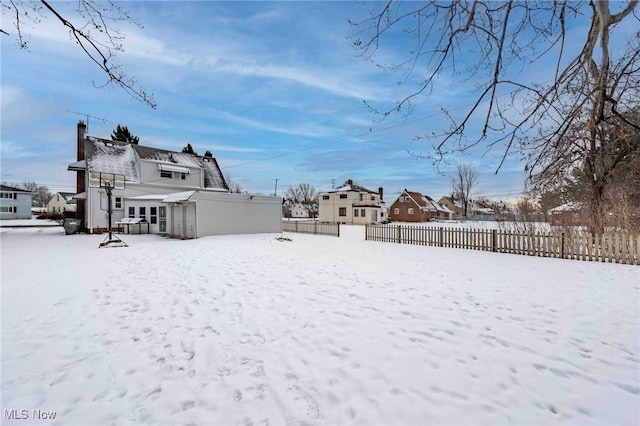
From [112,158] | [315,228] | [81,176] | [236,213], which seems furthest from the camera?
[112,158]

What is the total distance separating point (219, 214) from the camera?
60.6 ft

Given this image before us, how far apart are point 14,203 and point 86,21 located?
65710 mm

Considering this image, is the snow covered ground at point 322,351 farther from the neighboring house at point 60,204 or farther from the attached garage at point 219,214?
the neighboring house at point 60,204

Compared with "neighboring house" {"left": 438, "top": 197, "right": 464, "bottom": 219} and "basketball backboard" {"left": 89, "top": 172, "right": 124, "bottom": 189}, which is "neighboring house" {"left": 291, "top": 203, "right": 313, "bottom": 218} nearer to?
"neighboring house" {"left": 438, "top": 197, "right": 464, "bottom": 219}

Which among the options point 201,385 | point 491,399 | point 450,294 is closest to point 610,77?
point 491,399

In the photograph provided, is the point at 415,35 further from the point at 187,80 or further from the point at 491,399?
the point at 187,80

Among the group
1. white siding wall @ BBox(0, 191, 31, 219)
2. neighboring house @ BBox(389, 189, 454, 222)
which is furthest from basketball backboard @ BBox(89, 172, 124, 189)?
white siding wall @ BBox(0, 191, 31, 219)

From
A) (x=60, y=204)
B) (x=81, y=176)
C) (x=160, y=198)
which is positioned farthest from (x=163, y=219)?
(x=60, y=204)

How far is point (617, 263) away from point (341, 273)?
28.8 ft

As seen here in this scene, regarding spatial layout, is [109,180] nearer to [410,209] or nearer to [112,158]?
[112,158]

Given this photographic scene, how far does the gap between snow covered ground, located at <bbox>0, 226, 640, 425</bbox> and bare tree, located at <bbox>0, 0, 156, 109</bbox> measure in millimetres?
3371

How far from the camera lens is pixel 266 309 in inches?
190

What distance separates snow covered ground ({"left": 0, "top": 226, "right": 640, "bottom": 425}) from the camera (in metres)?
2.41

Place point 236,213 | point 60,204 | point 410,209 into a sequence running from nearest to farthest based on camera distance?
point 236,213, point 410,209, point 60,204
